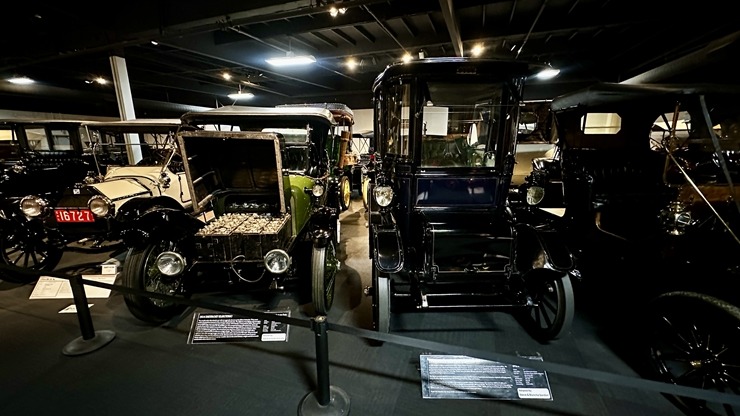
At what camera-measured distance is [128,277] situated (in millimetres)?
2846

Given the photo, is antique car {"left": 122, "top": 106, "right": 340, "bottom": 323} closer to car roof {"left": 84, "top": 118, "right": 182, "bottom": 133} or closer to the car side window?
the car side window

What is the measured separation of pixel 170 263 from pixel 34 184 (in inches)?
167

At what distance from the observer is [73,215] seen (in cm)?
403

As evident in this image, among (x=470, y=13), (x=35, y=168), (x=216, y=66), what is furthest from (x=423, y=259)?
(x=216, y=66)

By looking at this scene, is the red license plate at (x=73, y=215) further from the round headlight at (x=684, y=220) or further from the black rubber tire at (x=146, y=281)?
the round headlight at (x=684, y=220)

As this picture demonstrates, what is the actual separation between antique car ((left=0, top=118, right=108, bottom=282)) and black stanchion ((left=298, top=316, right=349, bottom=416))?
3.06m

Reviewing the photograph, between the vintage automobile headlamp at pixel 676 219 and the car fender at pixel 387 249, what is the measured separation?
9.14ft

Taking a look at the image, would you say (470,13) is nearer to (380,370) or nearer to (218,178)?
(218,178)

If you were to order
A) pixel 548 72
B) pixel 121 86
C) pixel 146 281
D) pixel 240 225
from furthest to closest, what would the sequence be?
pixel 121 86 < pixel 548 72 < pixel 240 225 < pixel 146 281

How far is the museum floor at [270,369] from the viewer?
6.98 ft

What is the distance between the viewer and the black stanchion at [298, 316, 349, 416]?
1.88 meters

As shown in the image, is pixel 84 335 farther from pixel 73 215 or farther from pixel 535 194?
pixel 535 194

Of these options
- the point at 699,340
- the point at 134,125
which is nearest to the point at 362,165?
the point at 134,125

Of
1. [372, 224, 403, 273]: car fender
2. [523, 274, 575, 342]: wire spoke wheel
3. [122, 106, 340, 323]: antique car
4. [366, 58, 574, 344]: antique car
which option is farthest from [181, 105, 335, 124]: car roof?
[523, 274, 575, 342]: wire spoke wheel
